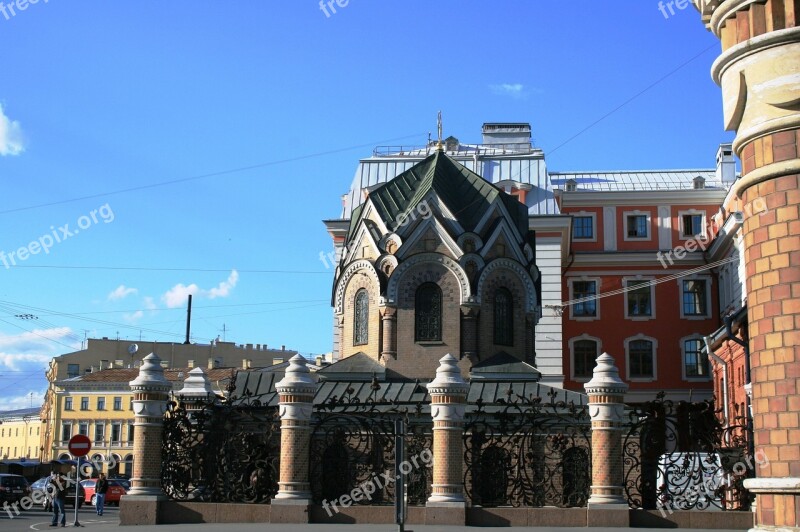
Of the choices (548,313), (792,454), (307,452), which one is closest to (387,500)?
(307,452)

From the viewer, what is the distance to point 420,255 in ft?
96.1

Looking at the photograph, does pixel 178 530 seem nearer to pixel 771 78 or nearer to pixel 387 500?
pixel 387 500

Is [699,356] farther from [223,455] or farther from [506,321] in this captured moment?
[223,455]

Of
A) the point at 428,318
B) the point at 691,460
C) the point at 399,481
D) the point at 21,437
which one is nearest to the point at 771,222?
the point at 399,481

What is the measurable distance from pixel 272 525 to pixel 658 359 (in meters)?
35.0

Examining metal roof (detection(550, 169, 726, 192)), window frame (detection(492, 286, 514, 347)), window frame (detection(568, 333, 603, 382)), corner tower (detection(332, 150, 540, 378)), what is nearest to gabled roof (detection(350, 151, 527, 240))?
corner tower (detection(332, 150, 540, 378))

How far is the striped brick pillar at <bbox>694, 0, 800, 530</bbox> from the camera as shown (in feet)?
20.5

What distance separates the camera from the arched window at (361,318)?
29969mm

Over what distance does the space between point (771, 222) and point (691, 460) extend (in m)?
14.7

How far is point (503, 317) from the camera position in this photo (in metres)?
29.8

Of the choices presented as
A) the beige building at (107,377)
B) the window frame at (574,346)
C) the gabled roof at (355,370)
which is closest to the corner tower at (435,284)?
the gabled roof at (355,370)

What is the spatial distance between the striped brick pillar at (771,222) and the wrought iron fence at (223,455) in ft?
50.9

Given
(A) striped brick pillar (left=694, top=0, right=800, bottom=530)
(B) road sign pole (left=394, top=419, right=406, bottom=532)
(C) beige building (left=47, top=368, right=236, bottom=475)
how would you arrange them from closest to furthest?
1. (A) striped brick pillar (left=694, top=0, right=800, bottom=530)
2. (B) road sign pole (left=394, top=419, right=406, bottom=532)
3. (C) beige building (left=47, top=368, right=236, bottom=475)

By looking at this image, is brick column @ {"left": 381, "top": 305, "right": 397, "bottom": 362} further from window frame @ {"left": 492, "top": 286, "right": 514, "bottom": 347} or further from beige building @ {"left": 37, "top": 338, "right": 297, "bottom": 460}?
beige building @ {"left": 37, "top": 338, "right": 297, "bottom": 460}
